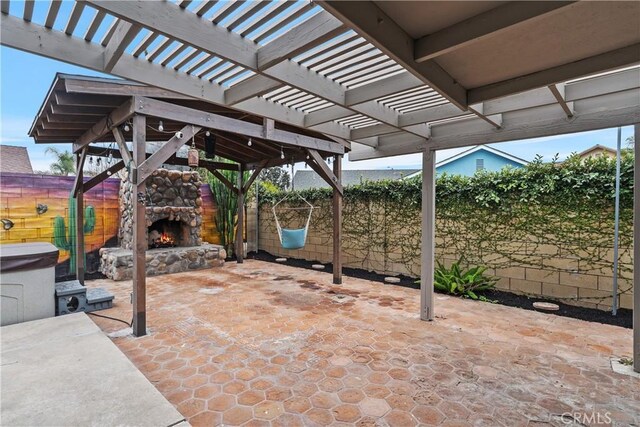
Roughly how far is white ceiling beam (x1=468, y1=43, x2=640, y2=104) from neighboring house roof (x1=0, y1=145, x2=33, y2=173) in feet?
49.5

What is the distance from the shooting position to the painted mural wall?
5.61 meters

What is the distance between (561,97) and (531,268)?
3.20 meters

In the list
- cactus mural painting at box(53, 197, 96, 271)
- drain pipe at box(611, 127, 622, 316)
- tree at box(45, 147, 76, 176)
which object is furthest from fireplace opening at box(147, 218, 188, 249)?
tree at box(45, 147, 76, 176)

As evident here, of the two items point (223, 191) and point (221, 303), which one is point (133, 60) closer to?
point (221, 303)

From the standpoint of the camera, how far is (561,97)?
93.6 inches

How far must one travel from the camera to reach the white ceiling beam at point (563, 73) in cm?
167

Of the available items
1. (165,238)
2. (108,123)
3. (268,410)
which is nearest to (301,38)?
(268,410)

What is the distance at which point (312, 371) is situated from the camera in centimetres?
261

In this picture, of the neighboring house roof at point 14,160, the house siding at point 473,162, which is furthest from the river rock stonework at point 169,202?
the house siding at point 473,162

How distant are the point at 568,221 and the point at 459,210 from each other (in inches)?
59.1

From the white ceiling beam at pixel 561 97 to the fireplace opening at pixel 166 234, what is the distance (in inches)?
292

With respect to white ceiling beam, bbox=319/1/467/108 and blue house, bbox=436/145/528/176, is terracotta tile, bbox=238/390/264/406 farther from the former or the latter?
blue house, bbox=436/145/528/176

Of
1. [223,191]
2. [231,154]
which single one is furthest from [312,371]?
[223,191]

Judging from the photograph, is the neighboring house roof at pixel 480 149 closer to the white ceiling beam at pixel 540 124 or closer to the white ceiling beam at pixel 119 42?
the white ceiling beam at pixel 540 124
